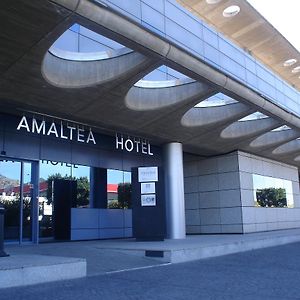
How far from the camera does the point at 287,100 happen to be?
73.1 ft

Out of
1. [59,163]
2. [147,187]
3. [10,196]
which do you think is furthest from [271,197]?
[10,196]

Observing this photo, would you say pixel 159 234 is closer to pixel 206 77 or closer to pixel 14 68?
pixel 206 77

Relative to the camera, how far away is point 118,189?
21.8 metres

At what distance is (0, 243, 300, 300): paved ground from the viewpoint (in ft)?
23.7

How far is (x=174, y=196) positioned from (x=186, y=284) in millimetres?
11806

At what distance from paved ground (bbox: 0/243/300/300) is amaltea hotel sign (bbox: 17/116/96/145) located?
701 cm

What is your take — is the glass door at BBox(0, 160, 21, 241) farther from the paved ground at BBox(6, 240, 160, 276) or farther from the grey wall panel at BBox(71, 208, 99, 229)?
the paved ground at BBox(6, 240, 160, 276)

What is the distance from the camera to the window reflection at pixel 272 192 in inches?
1015

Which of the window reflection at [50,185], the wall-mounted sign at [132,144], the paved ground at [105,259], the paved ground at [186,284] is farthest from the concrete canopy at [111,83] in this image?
the paved ground at [186,284]

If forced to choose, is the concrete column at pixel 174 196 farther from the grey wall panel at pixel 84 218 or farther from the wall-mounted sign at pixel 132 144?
the grey wall panel at pixel 84 218

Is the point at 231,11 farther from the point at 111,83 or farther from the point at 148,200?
the point at 111,83

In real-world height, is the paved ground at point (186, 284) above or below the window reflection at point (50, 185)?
below

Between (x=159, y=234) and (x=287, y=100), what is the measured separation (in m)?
10.6

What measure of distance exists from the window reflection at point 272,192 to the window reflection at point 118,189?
8057 millimetres
